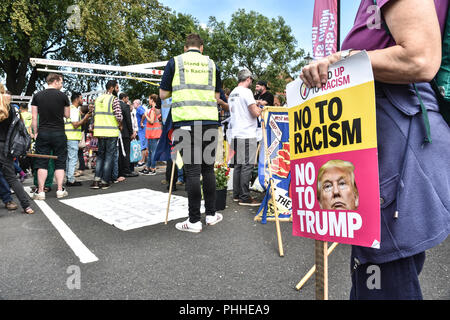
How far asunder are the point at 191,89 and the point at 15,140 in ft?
Result: 10.1

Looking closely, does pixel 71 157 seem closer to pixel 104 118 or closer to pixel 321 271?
pixel 104 118

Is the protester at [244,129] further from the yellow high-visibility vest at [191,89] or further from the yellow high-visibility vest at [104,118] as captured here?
the yellow high-visibility vest at [104,118]

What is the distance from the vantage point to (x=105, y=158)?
273 inches

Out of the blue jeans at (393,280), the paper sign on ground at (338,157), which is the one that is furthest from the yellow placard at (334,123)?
the blue jeans at (393,280)

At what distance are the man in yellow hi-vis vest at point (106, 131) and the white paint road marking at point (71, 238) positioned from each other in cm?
201

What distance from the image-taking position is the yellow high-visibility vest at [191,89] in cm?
358

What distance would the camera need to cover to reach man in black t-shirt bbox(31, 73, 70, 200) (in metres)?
5.67

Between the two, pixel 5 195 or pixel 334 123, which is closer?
pixel 334 123

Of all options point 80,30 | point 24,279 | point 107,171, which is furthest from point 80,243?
point 80,30

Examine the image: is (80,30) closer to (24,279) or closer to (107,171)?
(107,171)

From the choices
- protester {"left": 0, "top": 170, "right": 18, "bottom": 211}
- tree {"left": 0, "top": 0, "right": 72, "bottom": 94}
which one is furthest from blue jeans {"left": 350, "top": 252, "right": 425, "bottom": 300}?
tree {"left": 0, "top": 0, "right": 72, "bottom": 94}

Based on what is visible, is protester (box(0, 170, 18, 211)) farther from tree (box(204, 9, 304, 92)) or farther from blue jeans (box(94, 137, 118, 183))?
tree (box(204, 9, 304, 92))

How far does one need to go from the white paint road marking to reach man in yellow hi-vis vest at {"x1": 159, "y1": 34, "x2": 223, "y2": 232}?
1055 millimetres

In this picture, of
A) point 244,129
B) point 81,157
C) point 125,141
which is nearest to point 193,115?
point 244,129
